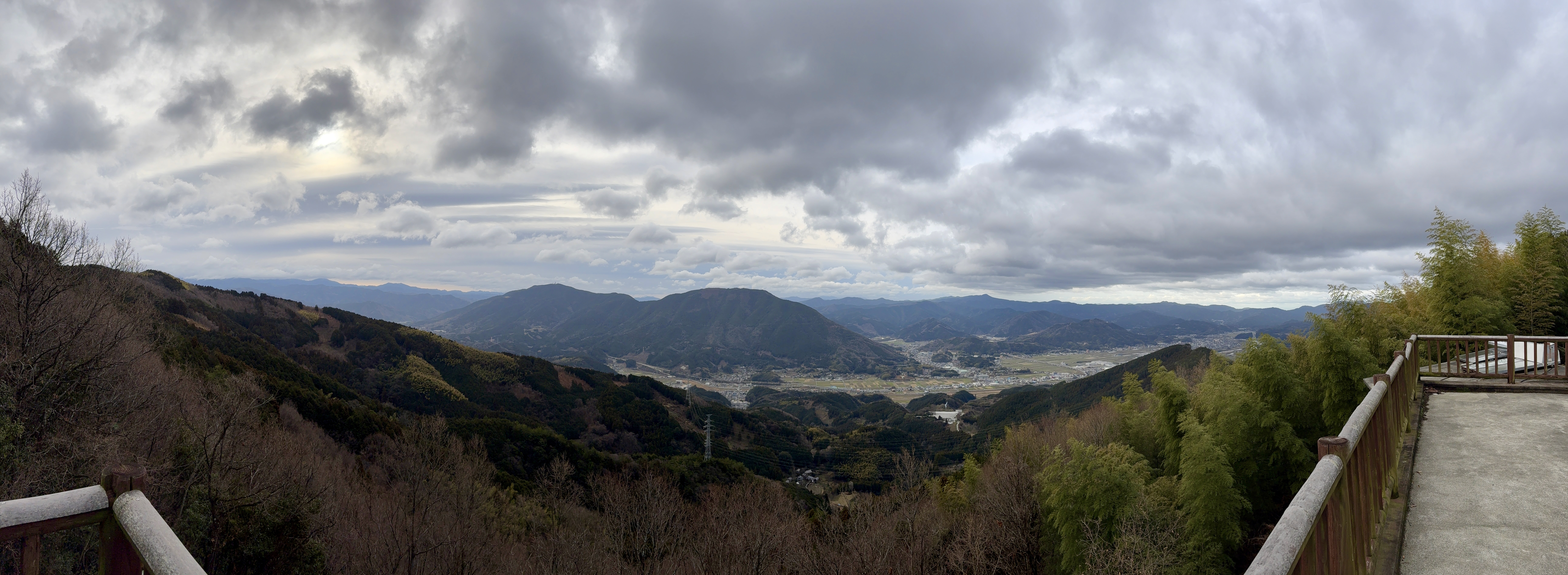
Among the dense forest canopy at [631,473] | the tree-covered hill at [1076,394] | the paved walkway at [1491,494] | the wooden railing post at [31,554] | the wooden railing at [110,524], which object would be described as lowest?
the tree-covered hill at [1076,394]

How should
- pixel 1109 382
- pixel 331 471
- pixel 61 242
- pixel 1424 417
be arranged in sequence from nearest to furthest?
pixel 1424 417
pixel 61 242
pixel 331 471
pixel 1109 382

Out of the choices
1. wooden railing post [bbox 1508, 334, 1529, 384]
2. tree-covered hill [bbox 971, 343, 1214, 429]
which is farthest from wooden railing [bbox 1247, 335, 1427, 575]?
tree-covered hill [bbox 971, 343, 1214, 429]

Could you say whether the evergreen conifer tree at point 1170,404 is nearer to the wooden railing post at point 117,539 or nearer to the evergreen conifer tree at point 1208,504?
the evergreen conifer tree at point 1208,504

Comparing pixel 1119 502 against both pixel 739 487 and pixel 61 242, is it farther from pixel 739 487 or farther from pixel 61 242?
pixel 61 242

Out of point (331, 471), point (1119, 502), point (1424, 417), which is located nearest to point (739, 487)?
point (331, 471)

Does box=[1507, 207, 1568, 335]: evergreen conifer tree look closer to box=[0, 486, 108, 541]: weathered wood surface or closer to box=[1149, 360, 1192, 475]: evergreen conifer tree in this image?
box=[1149, 360, 1192, 475]: evergreen conifer tree

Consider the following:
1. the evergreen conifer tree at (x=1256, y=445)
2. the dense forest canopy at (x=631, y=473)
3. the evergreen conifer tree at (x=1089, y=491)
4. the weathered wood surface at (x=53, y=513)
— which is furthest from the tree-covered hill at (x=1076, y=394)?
the weathered wood surface at (x=53, y=513)

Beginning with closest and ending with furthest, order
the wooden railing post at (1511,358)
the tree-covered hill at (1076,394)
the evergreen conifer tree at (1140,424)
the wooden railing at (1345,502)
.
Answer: the wooden railing at (1345,502), the wooden railing post at (1511,358), the evergreen conifer tree at (1140,424), the tree-covered hill at (1076,394)
